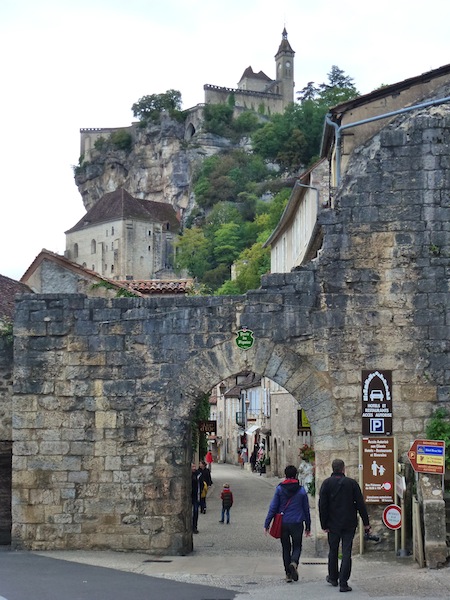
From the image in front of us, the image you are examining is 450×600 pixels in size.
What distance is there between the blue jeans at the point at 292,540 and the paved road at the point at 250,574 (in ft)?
0.92

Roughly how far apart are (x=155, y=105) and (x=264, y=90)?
687 inches

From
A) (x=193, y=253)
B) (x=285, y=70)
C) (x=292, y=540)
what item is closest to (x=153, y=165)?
(x=193, y=253)

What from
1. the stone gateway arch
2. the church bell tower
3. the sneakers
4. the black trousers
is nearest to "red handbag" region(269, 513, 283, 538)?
the sneakers

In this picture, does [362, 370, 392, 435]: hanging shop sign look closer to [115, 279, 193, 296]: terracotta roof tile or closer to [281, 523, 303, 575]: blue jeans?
[281, 523, 303, 575]: blue jeans

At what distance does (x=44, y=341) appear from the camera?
13820mm

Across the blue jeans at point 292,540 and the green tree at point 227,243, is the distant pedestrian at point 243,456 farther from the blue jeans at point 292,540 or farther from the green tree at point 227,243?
the blue jeans at point 292,540

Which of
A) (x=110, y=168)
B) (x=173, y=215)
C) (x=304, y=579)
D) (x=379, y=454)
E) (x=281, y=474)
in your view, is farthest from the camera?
(x=110, y=168)

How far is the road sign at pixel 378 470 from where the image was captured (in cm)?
1280

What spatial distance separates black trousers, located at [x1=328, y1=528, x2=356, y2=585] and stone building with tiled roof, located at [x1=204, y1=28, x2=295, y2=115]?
4525 inches

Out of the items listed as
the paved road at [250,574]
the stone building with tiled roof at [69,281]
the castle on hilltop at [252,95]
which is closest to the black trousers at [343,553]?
the paved road at [250,574]

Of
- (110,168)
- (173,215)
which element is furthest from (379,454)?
(110,168)

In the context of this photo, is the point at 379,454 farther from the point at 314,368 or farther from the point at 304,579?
the point at 304,579

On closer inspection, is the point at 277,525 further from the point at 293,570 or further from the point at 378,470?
the point at 378,470

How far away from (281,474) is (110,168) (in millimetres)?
89519
